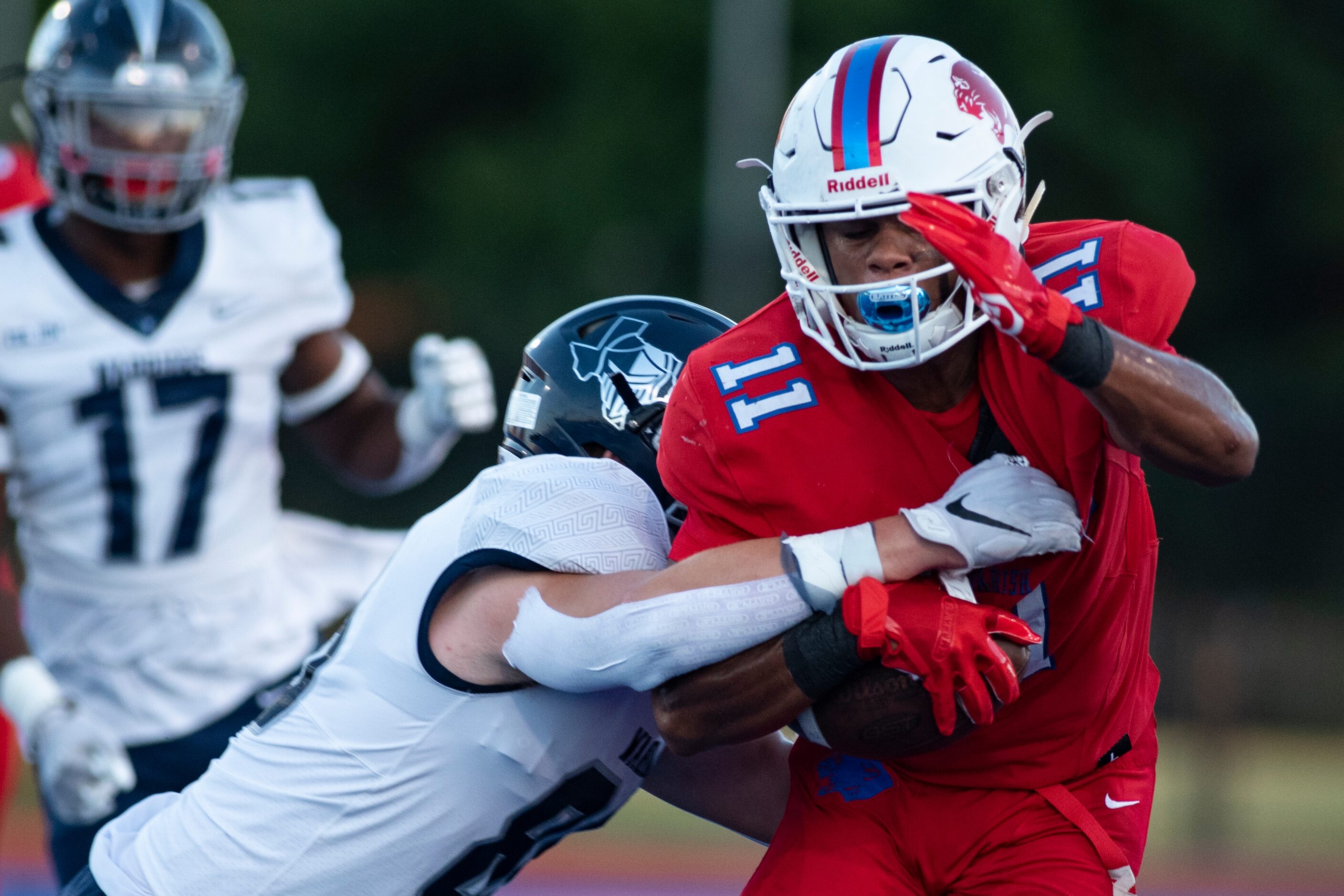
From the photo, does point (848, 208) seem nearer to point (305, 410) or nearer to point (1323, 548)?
point (305, 410)

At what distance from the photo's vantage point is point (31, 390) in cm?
391

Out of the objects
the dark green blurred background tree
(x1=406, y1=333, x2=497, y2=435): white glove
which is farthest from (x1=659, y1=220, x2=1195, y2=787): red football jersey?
the dark green blurred background tree

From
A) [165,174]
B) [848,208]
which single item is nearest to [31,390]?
[165,174]

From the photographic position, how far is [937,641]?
230 centimetres

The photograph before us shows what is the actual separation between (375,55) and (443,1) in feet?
3.37

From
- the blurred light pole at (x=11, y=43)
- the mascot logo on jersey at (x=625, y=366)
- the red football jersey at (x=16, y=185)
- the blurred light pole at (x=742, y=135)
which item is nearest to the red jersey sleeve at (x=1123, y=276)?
the mascot logo on jersey at (x=625, y=366)

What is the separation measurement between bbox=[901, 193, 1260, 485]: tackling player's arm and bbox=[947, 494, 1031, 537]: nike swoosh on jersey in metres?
0.20

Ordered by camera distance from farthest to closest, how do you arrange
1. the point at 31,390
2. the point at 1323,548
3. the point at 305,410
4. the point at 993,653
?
the point at 1323,548 → the point at 305,410 → the point at 31,390 → the point at 993,653

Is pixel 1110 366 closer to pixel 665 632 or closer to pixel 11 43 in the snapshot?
pixel 665 632

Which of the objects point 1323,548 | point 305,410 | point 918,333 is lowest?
point 1323,548

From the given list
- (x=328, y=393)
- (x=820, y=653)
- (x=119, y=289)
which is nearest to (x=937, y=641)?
(x=820, y=653)

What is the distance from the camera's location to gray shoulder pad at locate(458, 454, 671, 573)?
2.45 metres

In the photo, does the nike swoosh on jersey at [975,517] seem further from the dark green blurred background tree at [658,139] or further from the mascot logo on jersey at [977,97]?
the dark green blurred background tree at [658,139]

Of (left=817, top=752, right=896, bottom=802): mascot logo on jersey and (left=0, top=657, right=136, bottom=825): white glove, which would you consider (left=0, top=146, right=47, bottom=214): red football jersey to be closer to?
(left=0, top=657, right=136, bottom=825): white glove
